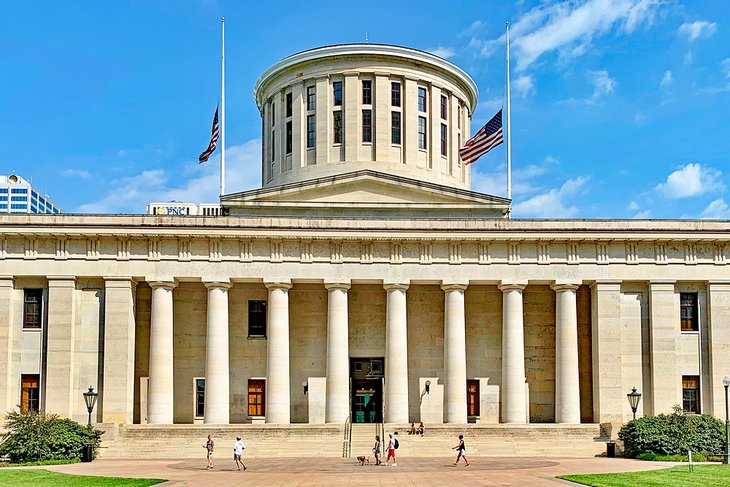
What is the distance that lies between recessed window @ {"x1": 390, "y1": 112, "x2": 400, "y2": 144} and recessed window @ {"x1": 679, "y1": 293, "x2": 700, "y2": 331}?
2054cm

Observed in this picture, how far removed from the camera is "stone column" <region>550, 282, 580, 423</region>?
1977 inches

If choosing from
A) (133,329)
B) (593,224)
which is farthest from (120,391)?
(593,224)

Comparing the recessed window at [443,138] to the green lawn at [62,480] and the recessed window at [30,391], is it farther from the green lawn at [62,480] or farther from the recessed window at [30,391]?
the green lawn at [62,480]

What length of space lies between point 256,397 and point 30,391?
12122mm

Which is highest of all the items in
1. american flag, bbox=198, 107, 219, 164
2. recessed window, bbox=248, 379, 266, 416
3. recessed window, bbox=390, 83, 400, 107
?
recessed window, bbox=390, 83, 400, 107

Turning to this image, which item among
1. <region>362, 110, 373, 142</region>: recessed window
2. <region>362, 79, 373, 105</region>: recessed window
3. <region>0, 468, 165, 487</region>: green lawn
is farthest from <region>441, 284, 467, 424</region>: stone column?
<region>0, 468, 165, 487</region>: green lawn

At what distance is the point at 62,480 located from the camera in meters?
31.5

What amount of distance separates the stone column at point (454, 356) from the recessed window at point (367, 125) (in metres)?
14.0

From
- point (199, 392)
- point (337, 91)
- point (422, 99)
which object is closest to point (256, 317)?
point (199, 392)

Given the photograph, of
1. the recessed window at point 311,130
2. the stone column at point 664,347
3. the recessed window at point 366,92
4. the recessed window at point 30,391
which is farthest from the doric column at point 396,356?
the recessed window at point 30,391

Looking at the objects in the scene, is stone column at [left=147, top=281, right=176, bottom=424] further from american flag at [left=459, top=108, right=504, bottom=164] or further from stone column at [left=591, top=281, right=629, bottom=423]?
stone column at [left=591, top=281, right=629, bottom=423]

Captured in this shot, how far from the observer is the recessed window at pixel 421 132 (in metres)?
61.4

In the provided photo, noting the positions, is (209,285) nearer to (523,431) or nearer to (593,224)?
(523,431)

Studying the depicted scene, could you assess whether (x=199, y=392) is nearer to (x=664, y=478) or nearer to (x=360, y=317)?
(x=360, y=317)
